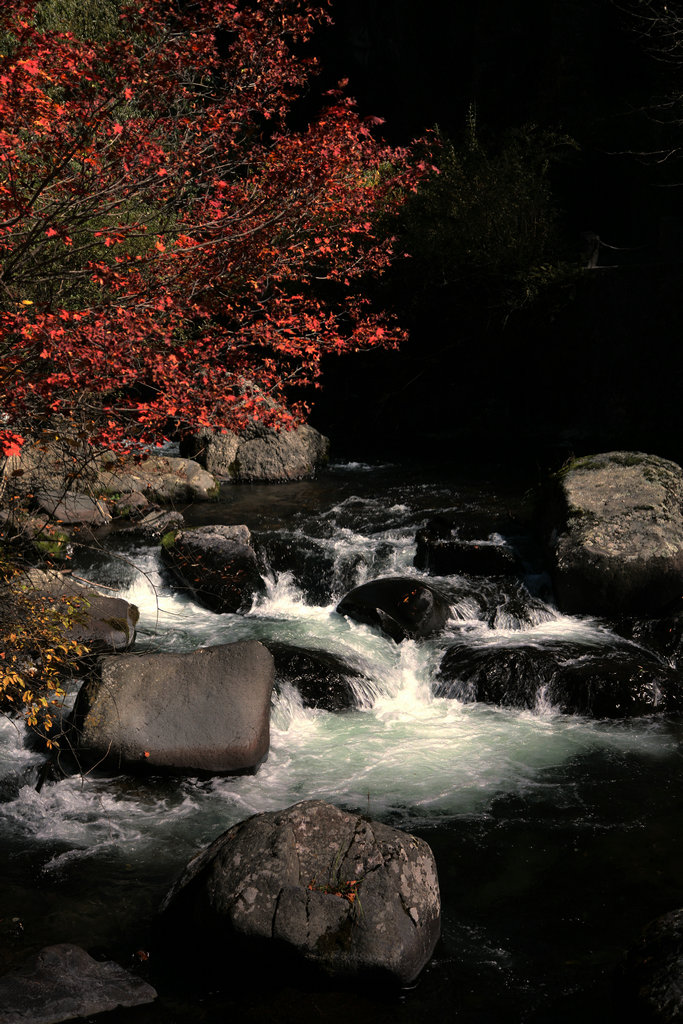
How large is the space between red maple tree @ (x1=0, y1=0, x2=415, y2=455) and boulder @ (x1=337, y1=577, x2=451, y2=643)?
2.49 metres

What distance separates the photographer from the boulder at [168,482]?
511 inches

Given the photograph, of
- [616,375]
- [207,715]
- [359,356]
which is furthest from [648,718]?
[359,356]

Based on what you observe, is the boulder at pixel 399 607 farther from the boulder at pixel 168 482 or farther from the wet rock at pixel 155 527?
the boulder at pixel 168 482

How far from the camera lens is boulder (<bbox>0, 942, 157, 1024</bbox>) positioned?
4266mm

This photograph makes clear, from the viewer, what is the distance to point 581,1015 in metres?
4.44

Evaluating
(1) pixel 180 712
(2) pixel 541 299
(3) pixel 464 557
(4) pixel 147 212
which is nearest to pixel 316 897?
(1) pixel 180 712

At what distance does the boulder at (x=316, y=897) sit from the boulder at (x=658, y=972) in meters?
1.13

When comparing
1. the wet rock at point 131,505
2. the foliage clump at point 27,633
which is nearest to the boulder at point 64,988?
the foliage clump at point 27,633

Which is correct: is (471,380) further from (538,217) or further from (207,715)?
(207,715)

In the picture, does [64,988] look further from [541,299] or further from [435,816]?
[541,299]

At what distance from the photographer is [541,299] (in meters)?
17.3

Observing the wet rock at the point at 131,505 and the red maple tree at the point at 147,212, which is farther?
the wet rock at the point at 131,505

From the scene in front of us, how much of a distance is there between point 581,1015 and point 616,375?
14565mm

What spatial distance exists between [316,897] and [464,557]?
6490 mm
